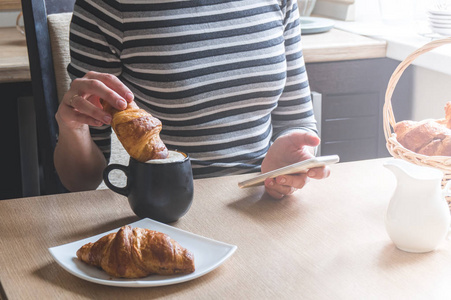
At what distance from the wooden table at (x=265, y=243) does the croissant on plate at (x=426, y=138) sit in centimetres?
8

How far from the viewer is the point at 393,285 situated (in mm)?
740

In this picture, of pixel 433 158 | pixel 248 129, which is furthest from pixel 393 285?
pixel 248 129

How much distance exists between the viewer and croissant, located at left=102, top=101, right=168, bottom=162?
0.88 metres

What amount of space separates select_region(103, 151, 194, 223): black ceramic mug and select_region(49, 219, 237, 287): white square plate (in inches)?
0.9

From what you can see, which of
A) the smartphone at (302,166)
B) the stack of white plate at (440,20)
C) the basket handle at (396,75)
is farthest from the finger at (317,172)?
the stack of white plate at (440,20)

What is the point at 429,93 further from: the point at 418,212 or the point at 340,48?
the point at 418,212

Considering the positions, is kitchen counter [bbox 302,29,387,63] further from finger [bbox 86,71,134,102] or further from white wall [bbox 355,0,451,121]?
finger [bbox 86,71,134,102]

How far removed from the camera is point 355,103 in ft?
6.91

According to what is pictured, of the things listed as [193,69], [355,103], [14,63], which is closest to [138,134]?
[193,69]

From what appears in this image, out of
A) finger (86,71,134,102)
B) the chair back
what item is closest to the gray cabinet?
the chair back

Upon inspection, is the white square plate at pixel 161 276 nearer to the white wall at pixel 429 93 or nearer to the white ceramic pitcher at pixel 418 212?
the white ceramic pitcher at pixel 418 212

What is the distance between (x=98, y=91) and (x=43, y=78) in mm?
689

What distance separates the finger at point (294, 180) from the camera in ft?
3.22

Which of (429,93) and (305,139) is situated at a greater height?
Answer: (305,139)
